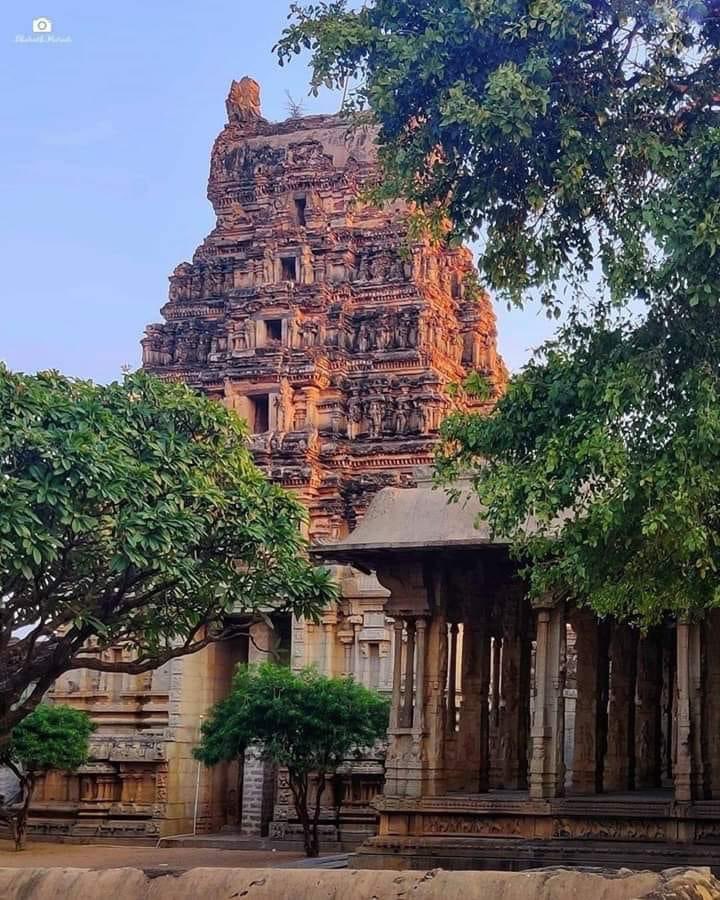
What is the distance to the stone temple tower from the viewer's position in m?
43.2

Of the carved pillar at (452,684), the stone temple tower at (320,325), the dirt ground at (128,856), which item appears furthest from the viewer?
the stone temple tower at (320,325)

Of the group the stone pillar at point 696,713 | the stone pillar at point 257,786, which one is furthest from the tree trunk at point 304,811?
the stone pillar at point 696,713

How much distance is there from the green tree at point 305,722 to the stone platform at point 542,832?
23.6 ft

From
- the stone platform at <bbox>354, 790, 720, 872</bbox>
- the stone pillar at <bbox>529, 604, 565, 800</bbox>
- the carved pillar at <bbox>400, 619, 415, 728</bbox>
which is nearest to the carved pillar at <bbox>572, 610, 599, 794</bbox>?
the stone platform at <bbox>354, 790, 720, 872</bbox>

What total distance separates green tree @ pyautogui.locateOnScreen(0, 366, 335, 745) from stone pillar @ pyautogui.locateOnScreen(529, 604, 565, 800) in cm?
352

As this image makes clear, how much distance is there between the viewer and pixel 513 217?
42.2 ft

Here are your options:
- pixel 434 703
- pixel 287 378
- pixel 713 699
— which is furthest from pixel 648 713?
pixel 287 378

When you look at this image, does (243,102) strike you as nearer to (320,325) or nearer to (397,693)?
(320,325)

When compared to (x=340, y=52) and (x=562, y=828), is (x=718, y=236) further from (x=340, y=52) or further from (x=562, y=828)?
(x=562, y=828)

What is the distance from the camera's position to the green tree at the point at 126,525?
1619 cm

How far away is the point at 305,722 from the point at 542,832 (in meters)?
8.95

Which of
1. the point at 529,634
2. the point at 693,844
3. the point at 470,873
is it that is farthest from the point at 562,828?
the point at 470,873

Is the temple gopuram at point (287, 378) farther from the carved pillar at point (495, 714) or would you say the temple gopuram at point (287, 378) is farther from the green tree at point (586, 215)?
the green tree at point (586, 215)

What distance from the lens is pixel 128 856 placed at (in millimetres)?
28281
